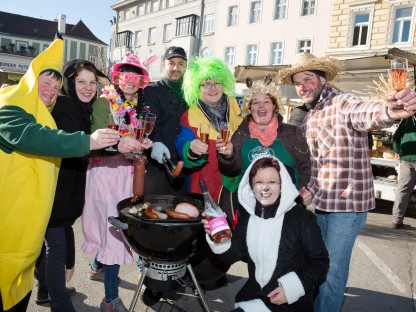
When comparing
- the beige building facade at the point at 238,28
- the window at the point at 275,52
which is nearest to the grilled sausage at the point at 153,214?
the beige building facade at the point at 238,28

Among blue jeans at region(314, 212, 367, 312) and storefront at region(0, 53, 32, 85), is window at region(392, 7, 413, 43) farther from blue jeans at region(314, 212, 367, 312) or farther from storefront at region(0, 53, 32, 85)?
storefront at region(0, 53, 32, 85)

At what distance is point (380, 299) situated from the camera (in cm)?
358

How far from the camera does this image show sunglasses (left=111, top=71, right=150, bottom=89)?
3.04 m

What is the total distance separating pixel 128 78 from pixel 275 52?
71.5 ft

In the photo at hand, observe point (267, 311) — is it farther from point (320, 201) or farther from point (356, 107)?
point (356, 107)

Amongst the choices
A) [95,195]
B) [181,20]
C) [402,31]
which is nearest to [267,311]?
[95,195]

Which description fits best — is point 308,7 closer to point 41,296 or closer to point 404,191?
point 404,191

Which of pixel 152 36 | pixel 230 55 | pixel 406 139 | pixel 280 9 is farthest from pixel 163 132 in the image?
pixel 152 36

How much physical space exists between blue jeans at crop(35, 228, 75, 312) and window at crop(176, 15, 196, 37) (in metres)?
28.7

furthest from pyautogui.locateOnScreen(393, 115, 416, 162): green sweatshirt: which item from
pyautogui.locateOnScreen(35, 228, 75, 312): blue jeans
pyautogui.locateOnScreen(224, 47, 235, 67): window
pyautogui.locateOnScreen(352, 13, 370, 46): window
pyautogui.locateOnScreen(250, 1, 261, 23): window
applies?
pyautogui.locateOnScreen(224, 47, 235, 67): window

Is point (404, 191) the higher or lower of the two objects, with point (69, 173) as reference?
lower

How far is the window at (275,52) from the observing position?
2300 cm

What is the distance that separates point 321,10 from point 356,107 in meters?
20.7

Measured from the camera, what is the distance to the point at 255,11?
2444cm
